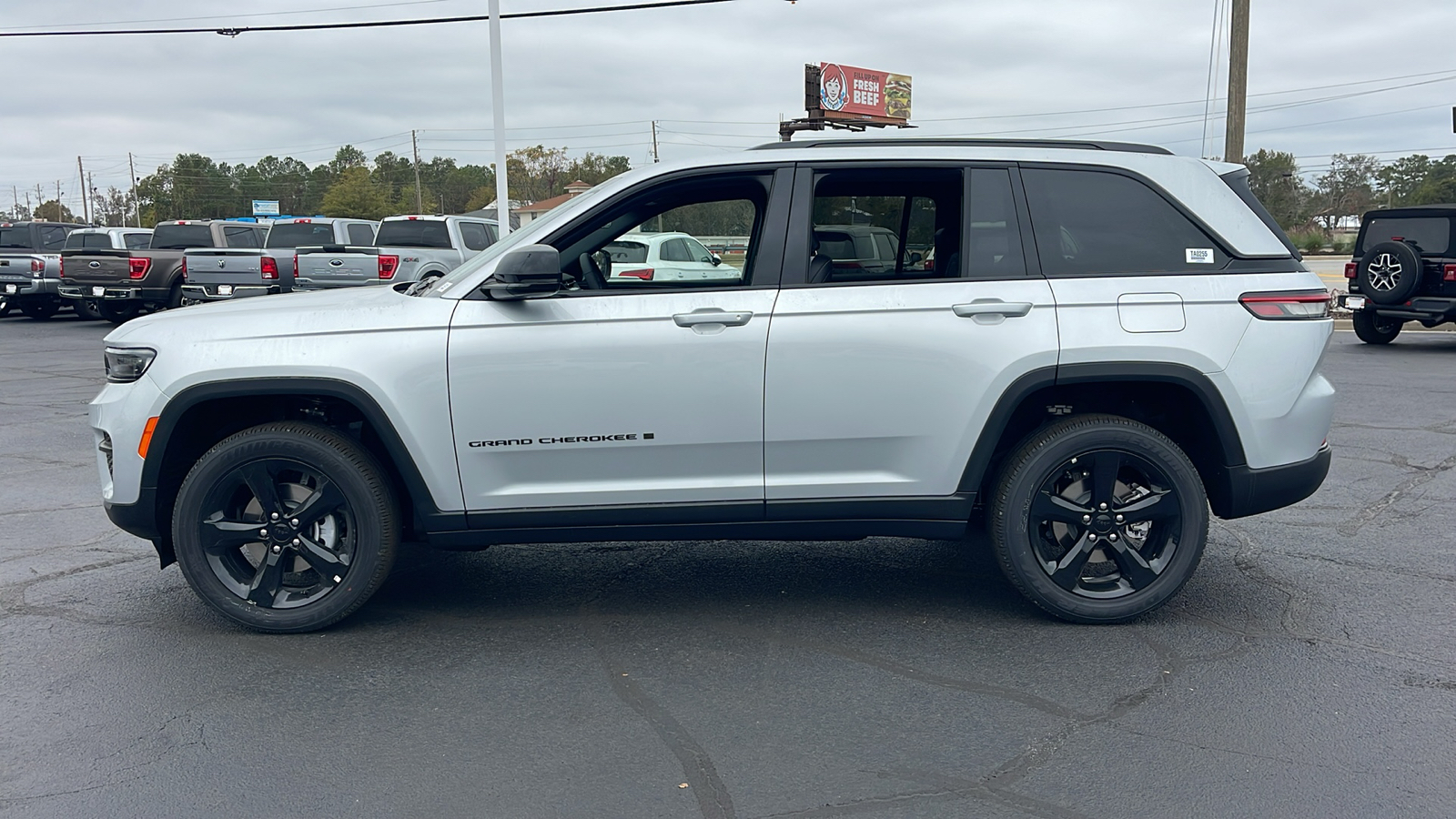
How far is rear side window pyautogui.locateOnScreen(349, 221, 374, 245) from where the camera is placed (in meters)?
22.5

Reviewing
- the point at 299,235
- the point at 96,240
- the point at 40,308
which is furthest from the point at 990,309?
the point at 40,308

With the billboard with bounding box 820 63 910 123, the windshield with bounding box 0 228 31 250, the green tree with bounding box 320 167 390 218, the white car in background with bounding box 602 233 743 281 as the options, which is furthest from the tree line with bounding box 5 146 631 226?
the white car in background with bounding box 602 233 743 281

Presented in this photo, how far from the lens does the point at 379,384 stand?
4.26 m

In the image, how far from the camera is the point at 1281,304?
4414mm

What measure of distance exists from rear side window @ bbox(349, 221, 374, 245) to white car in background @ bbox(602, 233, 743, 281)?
18614 millimetres

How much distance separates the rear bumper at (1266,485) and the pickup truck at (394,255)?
13.5 m

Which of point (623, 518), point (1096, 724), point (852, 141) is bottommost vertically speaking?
point (1096, 724)

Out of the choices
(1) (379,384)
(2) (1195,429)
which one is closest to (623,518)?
(1) (379,384)

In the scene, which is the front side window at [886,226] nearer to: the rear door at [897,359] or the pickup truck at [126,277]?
the rear door at [897,359]

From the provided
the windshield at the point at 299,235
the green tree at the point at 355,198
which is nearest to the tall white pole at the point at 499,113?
the windshield at the point at 299,235

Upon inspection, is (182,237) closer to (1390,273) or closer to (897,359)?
(1390,273)

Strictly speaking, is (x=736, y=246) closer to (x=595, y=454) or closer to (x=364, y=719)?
(x=595, y=454)

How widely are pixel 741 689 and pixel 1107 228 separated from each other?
91.2 inches

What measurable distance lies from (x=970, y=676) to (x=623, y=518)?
4.67ft
